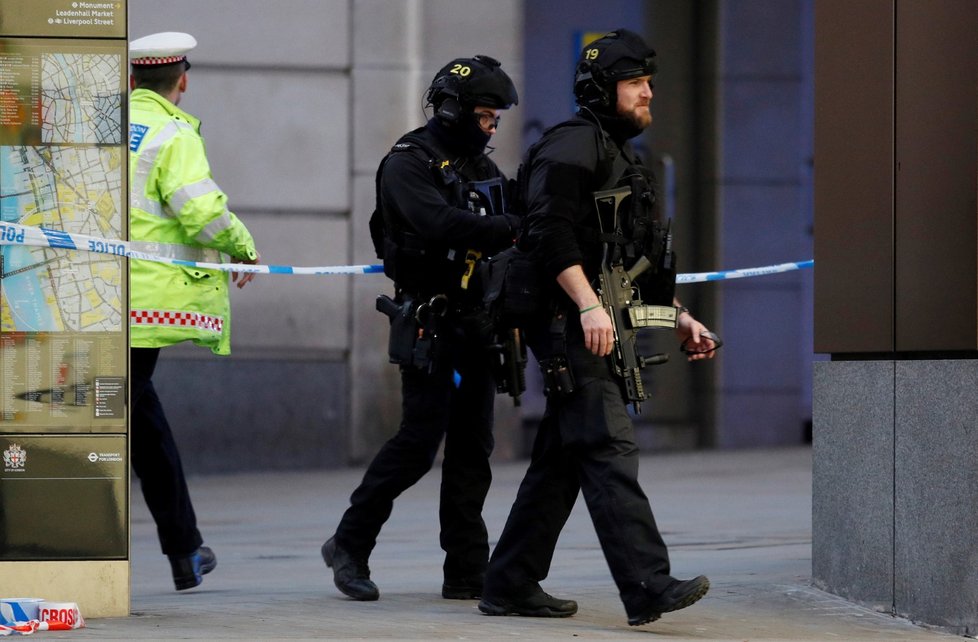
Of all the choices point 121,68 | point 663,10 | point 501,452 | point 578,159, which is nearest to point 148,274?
point 121,68

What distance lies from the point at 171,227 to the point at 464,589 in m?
1.72

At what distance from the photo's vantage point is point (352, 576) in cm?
670

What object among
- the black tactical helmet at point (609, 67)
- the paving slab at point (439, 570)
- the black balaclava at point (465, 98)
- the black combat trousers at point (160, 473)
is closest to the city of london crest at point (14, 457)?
the paving slab at point (439, 570)

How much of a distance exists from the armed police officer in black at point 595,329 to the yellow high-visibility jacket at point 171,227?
1.41 m

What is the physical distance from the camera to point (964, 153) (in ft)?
→ 18.8

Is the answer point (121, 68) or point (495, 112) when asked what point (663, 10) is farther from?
point (121, 68)

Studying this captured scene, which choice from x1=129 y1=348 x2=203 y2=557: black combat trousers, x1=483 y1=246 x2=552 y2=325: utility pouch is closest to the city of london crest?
x1=129 y1=348 x2=203 y2=557: black combat trousers

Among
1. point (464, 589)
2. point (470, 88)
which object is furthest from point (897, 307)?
point (464, 589)

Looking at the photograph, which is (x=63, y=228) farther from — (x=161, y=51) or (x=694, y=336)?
(x=694, y=336)

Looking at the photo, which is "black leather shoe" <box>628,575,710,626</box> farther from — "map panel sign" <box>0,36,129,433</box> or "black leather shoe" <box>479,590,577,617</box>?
Answer: "map panel sign" <box>0,36,129,433</box>

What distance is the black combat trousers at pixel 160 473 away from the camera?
697 centimetres

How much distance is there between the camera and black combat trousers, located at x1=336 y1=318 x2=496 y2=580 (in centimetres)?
669

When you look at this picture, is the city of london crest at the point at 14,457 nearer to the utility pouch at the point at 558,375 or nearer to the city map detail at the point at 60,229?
the city map detail at the point at 60,229

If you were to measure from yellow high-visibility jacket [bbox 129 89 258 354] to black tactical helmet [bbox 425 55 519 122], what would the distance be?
0.89 m
